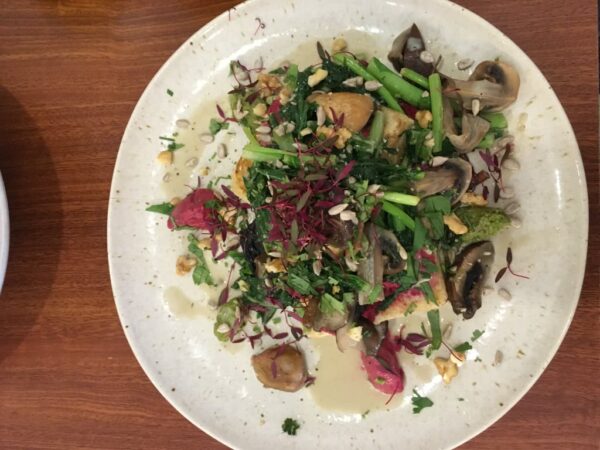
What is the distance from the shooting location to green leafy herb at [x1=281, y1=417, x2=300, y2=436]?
194 cm

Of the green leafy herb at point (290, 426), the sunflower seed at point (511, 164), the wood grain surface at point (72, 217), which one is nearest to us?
the sunflower seed at point (511, 164)

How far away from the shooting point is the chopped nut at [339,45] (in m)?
1.82

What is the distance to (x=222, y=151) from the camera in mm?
1933

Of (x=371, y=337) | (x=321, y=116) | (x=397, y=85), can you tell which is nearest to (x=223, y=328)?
(x=371, y=337)

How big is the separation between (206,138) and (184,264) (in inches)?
20.9

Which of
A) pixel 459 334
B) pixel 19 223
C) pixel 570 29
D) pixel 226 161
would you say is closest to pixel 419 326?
pixel 459 334

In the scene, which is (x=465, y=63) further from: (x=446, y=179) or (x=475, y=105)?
(x=446, y=179)

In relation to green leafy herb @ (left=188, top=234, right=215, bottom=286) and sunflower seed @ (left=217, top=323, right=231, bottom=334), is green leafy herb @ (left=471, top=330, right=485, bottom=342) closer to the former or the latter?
sunflower seed @ (left=217, top=323, right=231, bottom=334)

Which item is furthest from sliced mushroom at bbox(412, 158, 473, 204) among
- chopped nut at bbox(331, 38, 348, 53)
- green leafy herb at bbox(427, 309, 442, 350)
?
chopped nut at bbox(331, 38, 348, 53)

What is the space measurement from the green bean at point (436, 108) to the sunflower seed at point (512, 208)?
0.35 metres

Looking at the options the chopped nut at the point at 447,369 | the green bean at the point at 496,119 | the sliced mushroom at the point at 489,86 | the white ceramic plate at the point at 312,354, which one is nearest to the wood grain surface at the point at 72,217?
the white ceramic plate at the point at 312,354

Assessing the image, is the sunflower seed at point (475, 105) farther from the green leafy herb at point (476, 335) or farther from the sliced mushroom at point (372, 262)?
the green leafy herb at point (476, 335)

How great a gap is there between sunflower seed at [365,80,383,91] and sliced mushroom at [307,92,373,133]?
47 mm

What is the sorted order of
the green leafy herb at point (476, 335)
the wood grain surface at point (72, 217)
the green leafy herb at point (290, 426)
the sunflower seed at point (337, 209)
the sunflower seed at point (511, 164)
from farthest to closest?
1. the wood grain surface at point (72, 217)
2. the green leafy herb at point (290, 426)
3. the green leafy herb at point (476, 335)
4. the sunflower seed at point (511, 164)
5. the sunflower seed at point (337, 209)
